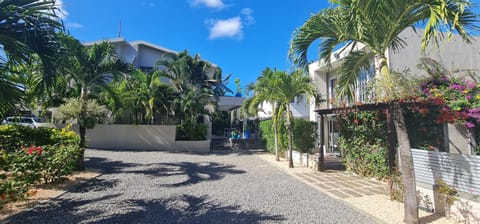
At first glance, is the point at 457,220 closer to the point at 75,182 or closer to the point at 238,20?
the point at 75,182

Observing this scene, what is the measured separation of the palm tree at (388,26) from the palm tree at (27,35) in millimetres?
5462

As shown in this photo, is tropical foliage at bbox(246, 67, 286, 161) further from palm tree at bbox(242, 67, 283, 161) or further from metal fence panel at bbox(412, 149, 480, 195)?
metal fence panel at bbox(412, 149, 480, 195)

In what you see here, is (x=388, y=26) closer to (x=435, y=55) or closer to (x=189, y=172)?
(x=435, y=55)

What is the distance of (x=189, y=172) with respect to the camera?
10.1 meters

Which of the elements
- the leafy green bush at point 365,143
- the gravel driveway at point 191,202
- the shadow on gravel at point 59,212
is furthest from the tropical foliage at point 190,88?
the shadow on gravel at point 59,212

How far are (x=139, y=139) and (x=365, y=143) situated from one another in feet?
52.5

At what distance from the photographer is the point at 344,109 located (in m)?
8.71

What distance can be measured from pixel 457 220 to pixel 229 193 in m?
5.42

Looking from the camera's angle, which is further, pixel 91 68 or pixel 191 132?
pixel 191 132

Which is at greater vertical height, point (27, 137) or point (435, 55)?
point (435, 55)

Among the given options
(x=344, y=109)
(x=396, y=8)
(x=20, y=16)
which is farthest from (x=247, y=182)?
(x=20, y=16)

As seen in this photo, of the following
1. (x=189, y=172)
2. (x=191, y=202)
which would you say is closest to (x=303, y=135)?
(x=189, y=172)

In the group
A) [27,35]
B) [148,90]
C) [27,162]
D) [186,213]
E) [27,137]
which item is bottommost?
[186,213]

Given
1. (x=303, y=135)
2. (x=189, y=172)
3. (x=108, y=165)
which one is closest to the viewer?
(x=189, y=172)
